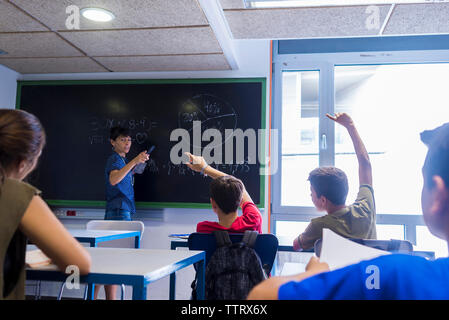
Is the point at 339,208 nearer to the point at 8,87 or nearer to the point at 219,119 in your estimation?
the point at 219,119

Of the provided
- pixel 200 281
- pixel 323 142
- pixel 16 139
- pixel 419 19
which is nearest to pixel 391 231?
pixel 323 142

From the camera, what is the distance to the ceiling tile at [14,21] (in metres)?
2.41

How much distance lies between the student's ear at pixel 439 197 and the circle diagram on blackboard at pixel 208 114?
9.70ft

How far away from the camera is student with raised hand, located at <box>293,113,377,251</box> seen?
5.44 feet

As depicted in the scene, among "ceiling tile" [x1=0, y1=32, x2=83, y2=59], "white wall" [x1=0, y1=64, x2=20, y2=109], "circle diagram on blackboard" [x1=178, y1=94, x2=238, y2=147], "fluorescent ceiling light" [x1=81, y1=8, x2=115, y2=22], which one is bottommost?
"circle diagram on blackboard" [x1=178, y1=94, x2=238, y2=147]

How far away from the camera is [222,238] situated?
5.42ft

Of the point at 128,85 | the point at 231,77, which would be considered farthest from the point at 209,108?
the point at 128,85

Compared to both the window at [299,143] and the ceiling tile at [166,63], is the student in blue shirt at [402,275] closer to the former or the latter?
the ceiling tile at [166,63]

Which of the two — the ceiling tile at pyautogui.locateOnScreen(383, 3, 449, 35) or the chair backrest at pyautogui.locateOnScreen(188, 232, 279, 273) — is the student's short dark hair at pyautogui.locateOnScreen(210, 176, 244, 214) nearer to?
the chair backrest at pyautogui.locateOnScreen(188, 232, 279, 273)

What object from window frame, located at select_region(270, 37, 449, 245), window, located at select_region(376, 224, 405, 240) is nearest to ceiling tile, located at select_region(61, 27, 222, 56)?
window frame, located at select_region(270, 37, 449, 245)

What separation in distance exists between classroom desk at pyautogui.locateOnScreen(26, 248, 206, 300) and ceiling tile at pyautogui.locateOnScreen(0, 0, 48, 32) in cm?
193

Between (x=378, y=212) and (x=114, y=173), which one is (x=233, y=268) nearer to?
(x=114, y=173)
